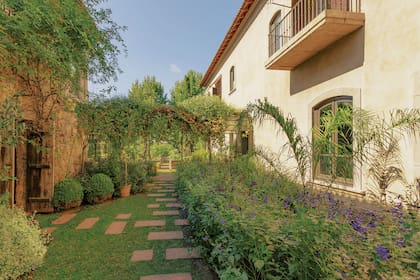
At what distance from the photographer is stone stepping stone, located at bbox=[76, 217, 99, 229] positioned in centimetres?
392

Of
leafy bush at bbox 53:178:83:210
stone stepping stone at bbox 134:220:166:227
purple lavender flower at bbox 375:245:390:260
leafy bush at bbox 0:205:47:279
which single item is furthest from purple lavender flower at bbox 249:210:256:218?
leafy bush at bbox 53:178:83:210

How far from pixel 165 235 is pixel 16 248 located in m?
1.84

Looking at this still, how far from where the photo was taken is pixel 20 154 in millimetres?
4609

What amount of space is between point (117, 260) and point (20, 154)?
138 inches

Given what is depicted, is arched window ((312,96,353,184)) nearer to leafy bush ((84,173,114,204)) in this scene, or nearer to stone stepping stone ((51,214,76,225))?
stone stepping stone ((51,214,76,225))

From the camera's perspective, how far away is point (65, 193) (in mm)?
4832

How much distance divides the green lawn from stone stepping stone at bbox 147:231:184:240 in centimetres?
11

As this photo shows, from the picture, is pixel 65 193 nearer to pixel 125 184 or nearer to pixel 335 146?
pixel 125 184

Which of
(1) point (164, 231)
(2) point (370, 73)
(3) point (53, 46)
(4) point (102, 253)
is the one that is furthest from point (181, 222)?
(2) point (370, 73)

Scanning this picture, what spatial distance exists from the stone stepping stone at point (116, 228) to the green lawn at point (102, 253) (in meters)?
0.08

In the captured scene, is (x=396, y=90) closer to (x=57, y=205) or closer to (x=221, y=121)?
(x=221, y=121)

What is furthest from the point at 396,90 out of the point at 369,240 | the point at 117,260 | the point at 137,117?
the point at 137,117

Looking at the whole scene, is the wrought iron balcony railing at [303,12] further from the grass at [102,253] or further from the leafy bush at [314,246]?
the grass at [102,253]

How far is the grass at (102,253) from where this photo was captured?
2498 mm
